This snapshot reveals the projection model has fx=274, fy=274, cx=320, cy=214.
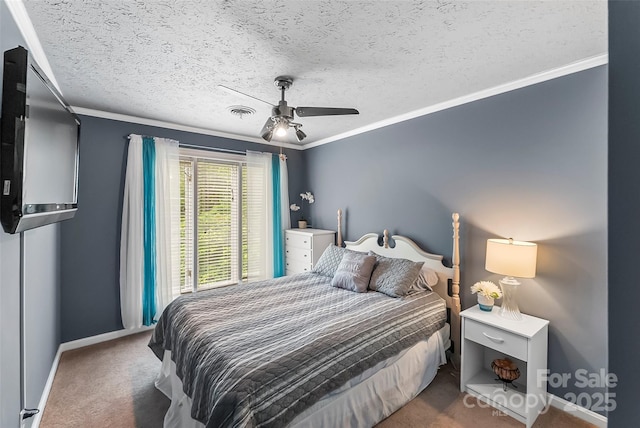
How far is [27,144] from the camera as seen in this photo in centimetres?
123

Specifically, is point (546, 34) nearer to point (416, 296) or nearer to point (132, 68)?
point (416, 296)

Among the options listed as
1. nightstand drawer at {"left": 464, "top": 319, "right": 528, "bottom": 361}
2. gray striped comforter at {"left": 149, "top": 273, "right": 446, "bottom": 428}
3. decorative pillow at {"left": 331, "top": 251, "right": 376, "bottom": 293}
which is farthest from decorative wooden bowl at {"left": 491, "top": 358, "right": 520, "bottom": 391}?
decorative pillow at {"left": 331, "top": 251, "right": 376, "bottom": 293}

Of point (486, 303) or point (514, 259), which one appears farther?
point (486, 303)

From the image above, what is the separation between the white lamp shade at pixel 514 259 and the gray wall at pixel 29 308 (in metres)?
3.03

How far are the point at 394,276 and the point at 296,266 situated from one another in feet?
6.48

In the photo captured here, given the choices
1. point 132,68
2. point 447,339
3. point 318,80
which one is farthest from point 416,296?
point 132,68

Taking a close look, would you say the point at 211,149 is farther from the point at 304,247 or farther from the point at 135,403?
the point at 135,403

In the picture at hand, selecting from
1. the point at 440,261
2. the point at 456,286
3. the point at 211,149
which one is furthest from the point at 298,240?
the point at 456,286

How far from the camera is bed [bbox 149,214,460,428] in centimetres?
144

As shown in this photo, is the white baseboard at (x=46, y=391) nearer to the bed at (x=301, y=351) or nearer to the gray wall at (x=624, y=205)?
the bed at (x=301, y=351)

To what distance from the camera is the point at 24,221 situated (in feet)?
4.08

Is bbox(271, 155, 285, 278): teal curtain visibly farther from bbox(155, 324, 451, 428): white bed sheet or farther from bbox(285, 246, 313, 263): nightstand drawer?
bbox(155, 324, 451, 428): white bed sheet

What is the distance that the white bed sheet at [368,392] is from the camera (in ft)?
5.29

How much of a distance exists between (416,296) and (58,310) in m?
3.64
